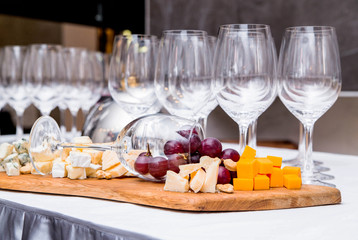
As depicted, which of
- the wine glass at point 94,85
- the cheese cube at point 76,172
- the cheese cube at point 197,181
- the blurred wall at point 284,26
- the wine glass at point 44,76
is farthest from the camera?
the blurred wall at point 284,26

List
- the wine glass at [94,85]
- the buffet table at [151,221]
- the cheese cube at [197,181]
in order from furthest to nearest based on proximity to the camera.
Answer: the wine glass at [94,85]
the cheese cube at [197,181]
the buffet table at [151,221]

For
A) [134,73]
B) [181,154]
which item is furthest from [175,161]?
[134,73]

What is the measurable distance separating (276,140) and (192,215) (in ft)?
8.29

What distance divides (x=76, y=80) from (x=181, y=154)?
79 centimetres


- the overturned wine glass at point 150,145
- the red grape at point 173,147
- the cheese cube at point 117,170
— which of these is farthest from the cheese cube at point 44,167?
the red grape at point 173,147

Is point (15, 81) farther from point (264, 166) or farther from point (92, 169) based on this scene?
point (264, 166)

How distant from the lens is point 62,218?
632 mm

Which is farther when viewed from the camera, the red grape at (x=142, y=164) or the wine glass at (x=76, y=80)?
the wine glass at (x=76, y=80)

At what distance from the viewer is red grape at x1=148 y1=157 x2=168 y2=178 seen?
726 mm

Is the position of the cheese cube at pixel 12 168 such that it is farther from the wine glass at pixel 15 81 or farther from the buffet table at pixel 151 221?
the wine glass at pixel 15 81

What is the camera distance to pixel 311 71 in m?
0.81

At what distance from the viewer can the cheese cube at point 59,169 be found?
79 centimetres

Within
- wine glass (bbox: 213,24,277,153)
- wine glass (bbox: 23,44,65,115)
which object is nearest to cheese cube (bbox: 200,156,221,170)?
wine glass (bbox: 213,24,277,153)

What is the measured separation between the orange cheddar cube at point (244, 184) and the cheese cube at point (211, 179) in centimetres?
4
